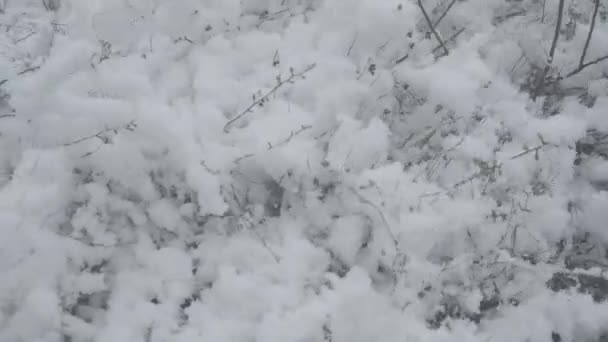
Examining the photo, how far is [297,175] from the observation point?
199 centimetres

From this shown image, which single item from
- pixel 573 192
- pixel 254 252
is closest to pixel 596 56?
pixel 573 192

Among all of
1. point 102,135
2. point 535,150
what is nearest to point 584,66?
point 535,150

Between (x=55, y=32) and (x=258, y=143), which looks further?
(x=55, y=32)

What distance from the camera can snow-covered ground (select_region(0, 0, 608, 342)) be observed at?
69.7 inches

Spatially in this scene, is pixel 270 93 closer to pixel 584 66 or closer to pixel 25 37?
pixel 25 37

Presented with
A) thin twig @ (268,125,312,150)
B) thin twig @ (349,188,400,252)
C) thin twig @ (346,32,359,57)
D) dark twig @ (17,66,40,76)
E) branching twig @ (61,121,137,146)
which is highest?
dark twig @ (17,66,40,76)

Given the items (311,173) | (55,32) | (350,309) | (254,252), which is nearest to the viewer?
(350,309)

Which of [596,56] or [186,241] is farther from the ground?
[596,56]

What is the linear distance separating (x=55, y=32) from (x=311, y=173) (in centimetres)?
121

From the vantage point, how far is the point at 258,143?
2.00m

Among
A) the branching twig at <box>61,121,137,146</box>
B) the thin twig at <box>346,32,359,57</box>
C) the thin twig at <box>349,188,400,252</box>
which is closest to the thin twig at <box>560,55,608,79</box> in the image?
the thin twig at <box>346,32,359,57</box>

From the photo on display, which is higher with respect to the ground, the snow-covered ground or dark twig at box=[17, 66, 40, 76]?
dark twig at box=[17, 66, 40, 76]

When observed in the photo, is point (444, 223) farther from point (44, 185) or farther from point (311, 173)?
point (44, 185)

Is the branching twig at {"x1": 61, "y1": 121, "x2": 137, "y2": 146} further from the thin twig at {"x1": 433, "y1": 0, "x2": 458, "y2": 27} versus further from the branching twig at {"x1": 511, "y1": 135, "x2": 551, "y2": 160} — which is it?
A: the branching twig at {"x1": 511, "y1": 135, "x2": 551, "y2": 160}
